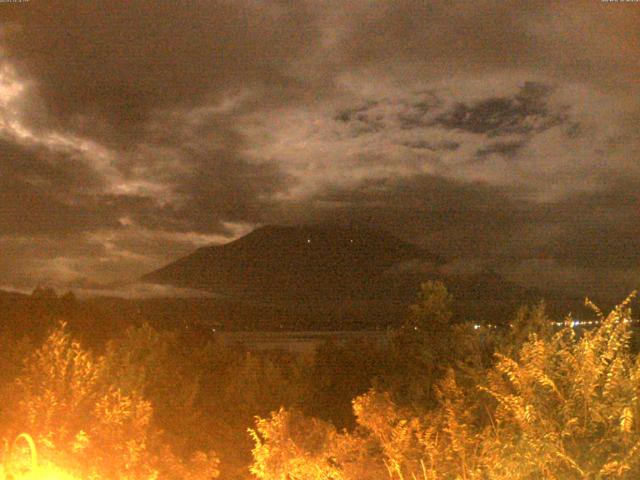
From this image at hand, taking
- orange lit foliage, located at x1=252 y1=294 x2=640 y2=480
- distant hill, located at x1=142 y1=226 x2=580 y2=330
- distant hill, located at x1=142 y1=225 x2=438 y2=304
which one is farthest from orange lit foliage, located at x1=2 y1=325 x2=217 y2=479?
distant hill, located at x1=142 y1=225 x2=438 y2=304

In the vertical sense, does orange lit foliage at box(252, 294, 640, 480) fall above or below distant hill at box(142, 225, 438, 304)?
below

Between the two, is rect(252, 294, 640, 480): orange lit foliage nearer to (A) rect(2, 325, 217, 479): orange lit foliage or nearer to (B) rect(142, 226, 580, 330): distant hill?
(A) rect(2, 325, 217, 479): orange lit foliage

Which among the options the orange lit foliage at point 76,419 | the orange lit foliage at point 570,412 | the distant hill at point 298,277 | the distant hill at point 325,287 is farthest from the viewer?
the distant hill at point 298,277

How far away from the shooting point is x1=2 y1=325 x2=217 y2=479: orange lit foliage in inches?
552

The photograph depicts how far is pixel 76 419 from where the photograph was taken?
51.3 ft

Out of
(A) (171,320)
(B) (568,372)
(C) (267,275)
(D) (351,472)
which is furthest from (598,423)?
(C) (267,275)

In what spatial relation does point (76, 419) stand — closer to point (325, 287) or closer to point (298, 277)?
point (325, 287)

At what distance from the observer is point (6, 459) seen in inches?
497

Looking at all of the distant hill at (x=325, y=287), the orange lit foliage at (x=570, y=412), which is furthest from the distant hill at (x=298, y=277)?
the orange lit foliage at (x=570, y=412)

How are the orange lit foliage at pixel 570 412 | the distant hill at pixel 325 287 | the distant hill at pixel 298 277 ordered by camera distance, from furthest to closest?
the distant hill at pixel 298 277 < the distant hill at pixel 325 287 < the orange lit foliage at pixel 570 412

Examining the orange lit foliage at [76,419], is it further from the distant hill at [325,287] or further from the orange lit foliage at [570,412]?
the distant hill at [325,287]

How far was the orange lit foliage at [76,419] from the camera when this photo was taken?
14.0 metres

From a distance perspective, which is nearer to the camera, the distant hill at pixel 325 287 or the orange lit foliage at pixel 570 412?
the orange lit foliage at pixel 570 412

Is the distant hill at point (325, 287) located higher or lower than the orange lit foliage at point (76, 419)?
higher
